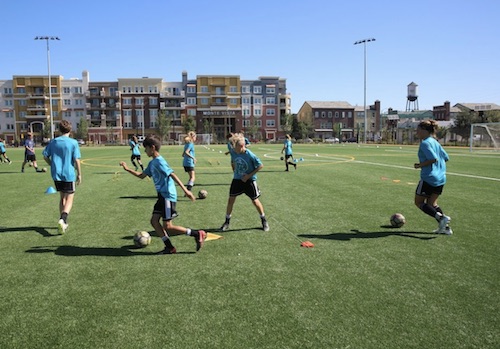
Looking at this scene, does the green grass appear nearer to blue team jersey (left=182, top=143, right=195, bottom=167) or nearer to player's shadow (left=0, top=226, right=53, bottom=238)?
player's shadow (left=0, top=226, right=53, bottom=238)

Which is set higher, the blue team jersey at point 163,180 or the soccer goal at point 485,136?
the soccer goal at point 485,136

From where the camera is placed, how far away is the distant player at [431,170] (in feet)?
23.0

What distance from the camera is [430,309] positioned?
13.5 ft

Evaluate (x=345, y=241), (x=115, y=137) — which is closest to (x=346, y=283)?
(x=345, y=241)

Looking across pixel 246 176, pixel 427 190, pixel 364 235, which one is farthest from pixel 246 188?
pixel 427 190

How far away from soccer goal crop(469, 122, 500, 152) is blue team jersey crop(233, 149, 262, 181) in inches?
1575

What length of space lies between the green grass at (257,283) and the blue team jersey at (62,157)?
1171 millimetres

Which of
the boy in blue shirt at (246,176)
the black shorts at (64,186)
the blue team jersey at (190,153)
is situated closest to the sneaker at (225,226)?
the boy in blue shirt at (246,176)

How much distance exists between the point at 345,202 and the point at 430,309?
22.0 ft

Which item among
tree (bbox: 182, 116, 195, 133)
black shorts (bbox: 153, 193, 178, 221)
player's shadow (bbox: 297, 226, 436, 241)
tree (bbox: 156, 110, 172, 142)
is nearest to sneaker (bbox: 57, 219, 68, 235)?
black shorts (bbox: 153, 193, 178, 221)

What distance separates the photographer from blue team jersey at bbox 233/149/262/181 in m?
7.53

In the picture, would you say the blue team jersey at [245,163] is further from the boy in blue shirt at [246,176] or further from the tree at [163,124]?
the tree at [163,124]

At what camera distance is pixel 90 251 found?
6.33 meters

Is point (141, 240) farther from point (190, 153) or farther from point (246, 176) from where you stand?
point (190, 153)
